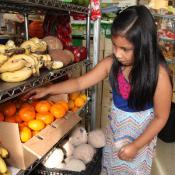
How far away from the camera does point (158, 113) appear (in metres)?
1.23

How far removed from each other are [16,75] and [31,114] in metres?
0.32

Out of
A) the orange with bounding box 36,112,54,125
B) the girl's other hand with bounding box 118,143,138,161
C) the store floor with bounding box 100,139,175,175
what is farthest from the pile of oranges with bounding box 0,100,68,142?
the store floor with bounding box 100,139,175,175

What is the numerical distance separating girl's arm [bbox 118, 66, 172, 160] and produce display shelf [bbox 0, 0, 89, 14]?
548 millimetres

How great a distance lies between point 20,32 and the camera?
6.12 ft

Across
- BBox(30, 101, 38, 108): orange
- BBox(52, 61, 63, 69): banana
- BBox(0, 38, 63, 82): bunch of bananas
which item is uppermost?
BBox(0, 38, 63, 82): bunch of bananas

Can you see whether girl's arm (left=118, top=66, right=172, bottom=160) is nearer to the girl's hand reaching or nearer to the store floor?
the girl's hand reaching

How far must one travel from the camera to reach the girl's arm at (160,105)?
1184 mm

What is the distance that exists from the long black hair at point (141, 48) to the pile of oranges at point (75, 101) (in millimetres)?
440

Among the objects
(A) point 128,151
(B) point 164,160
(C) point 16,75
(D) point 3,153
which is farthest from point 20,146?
(B) point 164,160

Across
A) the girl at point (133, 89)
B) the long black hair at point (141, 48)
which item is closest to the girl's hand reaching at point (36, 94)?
the girl at point (133, 89)

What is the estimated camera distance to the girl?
1.09 metres

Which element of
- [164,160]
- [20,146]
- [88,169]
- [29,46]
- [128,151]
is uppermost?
[29,46]

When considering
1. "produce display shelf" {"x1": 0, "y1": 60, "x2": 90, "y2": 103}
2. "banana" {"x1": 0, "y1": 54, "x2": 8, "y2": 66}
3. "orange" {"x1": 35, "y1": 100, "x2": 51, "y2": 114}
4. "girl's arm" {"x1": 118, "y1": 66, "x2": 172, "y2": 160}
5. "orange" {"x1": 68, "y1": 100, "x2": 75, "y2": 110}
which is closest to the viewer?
"produce display shelf" {"x1": 0, "y1": 60, "x2": 90, "y2": 103}

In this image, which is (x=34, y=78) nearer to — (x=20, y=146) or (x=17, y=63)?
(x=17, y=63)
